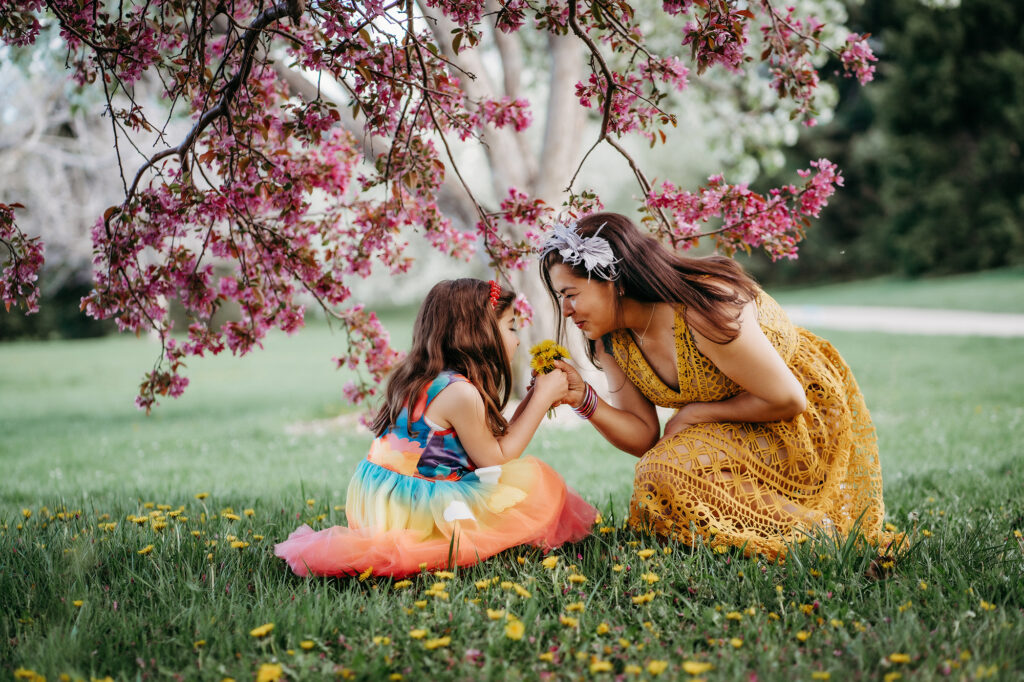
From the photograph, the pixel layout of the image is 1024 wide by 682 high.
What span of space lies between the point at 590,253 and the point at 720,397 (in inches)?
31.7

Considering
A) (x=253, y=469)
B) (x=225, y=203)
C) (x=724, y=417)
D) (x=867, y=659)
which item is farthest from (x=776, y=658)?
(x=253, y=469)

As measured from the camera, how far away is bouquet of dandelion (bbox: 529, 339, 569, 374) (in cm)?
324

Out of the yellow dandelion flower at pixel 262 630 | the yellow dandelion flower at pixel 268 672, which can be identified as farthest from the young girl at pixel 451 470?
the yellow dandelion flower at pixel 268 672

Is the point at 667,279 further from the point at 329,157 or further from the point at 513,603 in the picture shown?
the point at 329,157

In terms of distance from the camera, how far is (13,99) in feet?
46.6

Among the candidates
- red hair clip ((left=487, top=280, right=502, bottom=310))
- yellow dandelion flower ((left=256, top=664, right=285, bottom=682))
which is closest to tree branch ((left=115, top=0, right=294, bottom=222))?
red hair clip ((left=487, top=280, right=502, bottom=310))

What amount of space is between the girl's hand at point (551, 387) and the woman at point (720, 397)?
0.19 ft

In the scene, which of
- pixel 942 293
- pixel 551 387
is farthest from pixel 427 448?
pixel 942 293

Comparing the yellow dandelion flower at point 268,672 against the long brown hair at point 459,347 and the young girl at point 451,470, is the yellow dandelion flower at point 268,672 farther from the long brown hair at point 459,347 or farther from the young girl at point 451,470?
the long brown hair at point 459,347

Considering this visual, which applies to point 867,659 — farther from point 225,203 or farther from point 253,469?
point 253,469

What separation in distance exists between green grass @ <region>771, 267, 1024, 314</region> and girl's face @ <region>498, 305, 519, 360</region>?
59.8 ft

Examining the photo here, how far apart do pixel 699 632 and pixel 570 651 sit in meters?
0.40

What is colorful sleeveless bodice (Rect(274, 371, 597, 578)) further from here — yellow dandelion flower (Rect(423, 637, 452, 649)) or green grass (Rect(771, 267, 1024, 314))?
green grass (Rect(771, 267, 1024, 314))

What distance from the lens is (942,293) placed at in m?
22.5
